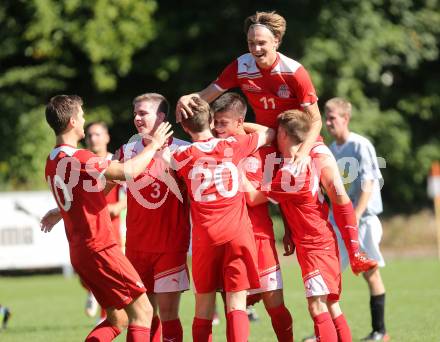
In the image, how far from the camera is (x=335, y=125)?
9.06m

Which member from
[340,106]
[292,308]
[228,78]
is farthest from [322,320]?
[292,308]

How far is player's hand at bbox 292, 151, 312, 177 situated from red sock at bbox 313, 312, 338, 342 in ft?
3.45

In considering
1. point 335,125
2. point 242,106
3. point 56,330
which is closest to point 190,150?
point 242,106

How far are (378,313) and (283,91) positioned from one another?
9.12 ft

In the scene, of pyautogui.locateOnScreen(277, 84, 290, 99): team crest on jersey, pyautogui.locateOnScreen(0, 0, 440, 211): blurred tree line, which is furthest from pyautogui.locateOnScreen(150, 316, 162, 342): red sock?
pyautogui.locateOnScreen(0, 0, 440, 211): blurred tree line

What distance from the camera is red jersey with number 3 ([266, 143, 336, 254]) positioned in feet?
22.5

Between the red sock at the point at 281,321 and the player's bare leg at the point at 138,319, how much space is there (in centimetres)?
108

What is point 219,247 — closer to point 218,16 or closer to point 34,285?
point 34,285

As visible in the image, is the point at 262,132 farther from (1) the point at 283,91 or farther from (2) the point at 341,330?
(2) the point at 341,330

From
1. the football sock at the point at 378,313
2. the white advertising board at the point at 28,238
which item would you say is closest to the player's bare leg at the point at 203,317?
the football sock at the point at 378,313

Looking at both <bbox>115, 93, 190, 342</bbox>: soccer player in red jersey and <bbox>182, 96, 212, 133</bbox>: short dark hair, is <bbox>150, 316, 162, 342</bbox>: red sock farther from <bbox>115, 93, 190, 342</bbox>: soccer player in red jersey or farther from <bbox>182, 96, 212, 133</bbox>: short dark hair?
<bbox>182, 96, 212, 133</bbox>: short dark hair

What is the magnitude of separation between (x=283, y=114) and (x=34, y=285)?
11.2 meters

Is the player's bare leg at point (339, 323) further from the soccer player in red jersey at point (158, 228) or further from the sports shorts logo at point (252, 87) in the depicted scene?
the sports shorts logo at point (252, 87)

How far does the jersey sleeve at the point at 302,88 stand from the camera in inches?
268
